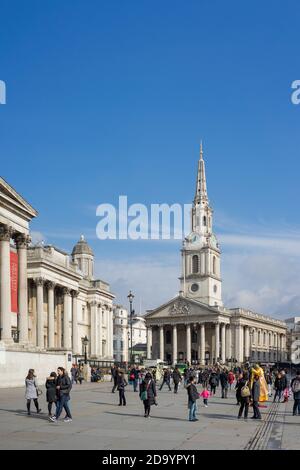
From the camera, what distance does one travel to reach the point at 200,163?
145750 millimetres

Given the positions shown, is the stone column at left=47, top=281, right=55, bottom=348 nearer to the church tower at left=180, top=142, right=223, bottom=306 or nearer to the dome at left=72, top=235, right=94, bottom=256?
the dome at left=72, top=235, right=94, bottom=256

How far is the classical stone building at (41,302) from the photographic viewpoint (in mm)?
39844

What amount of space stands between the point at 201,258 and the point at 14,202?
99.0 metres

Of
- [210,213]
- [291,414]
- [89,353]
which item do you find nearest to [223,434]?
[291,414]

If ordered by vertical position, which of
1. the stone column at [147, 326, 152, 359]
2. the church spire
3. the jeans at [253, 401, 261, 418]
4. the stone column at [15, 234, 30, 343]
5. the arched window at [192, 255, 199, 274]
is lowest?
the stone column at [147, 326, 152, 359]

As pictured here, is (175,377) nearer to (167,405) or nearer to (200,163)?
(167,405)

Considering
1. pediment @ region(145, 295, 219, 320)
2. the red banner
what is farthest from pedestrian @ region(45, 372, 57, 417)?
pediment @ region(145, 295, 219, 320)

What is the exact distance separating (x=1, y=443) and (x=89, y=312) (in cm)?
7028

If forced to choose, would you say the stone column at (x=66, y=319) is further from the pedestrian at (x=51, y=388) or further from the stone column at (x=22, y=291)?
the pedestrian at (x=51, y=388)

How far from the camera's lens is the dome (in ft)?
308

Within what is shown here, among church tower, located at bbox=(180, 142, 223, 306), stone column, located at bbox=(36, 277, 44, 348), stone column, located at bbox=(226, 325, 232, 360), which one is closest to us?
stone column, located at bbox=(36, 277, 44, 348)

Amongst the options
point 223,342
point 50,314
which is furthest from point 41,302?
point 223,342

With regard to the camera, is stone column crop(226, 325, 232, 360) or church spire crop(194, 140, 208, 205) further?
church spire crop(194, 140, 208, 205)

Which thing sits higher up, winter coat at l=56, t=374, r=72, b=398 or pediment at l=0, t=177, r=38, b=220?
pediment at l=0, t=177, r=38, b=220
